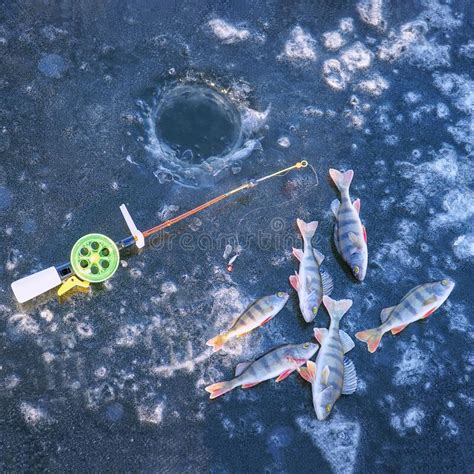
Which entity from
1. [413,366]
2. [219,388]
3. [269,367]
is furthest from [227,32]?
[413,366]

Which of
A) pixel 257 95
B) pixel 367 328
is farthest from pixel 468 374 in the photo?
pixel 257 95

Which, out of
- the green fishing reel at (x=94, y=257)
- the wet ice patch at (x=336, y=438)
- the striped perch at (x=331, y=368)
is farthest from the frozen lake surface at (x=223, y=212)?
the green fishing reel at (x=94, y=257)

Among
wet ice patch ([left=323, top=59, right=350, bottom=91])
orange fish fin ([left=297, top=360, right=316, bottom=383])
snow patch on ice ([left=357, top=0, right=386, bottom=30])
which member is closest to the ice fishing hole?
wet ice patch ([left=323, top=59, right=350, bottom=91])

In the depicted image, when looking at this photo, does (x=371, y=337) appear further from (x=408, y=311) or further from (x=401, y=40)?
(x=401, y=40)

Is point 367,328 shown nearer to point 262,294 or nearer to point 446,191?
point 262,294

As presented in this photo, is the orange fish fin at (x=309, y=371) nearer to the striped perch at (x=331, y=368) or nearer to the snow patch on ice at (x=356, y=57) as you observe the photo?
the striped perch at (x=331, y=368)
